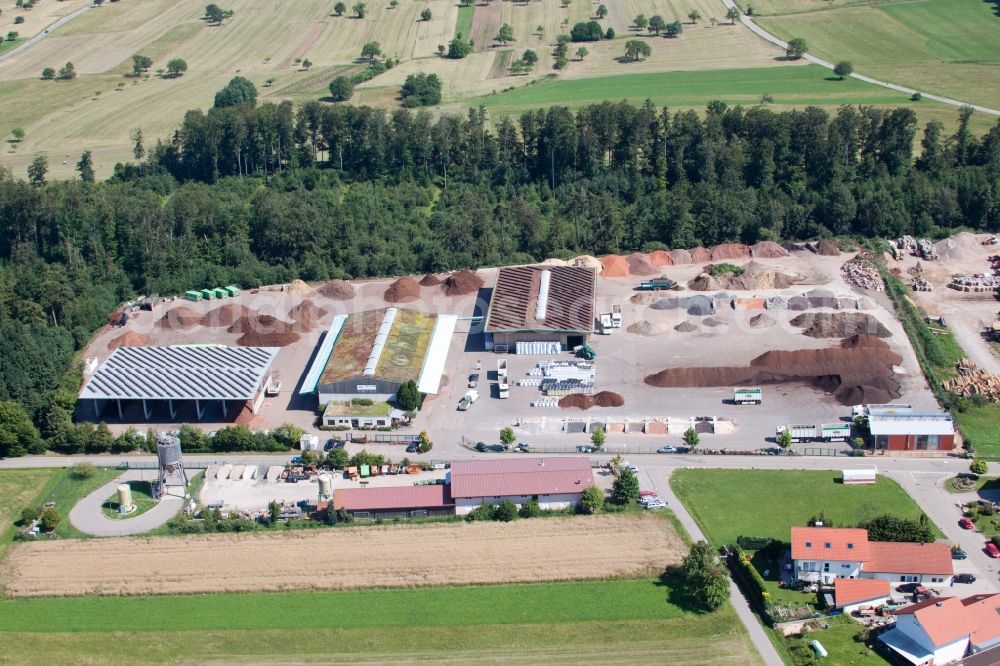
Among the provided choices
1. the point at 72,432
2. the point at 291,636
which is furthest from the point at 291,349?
the point at 291,636

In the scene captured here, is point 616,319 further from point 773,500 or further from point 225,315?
point 225,315

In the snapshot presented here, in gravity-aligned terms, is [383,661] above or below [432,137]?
below

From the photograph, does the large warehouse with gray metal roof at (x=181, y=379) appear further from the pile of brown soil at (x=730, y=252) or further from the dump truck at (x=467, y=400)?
the pile of brown soil at (x=730, y=252)

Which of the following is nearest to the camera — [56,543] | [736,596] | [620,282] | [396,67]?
[736,596]

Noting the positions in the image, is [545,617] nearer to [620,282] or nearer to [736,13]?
[620,282]

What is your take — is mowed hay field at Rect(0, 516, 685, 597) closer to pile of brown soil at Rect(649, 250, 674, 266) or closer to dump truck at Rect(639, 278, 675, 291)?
dump truck at Rect(639, 278, 675, 291)

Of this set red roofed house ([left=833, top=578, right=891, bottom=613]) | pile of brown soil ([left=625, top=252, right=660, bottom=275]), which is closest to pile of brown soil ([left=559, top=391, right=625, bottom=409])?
red roofed house ([left=833, top=578, right=891, bottom=613])
